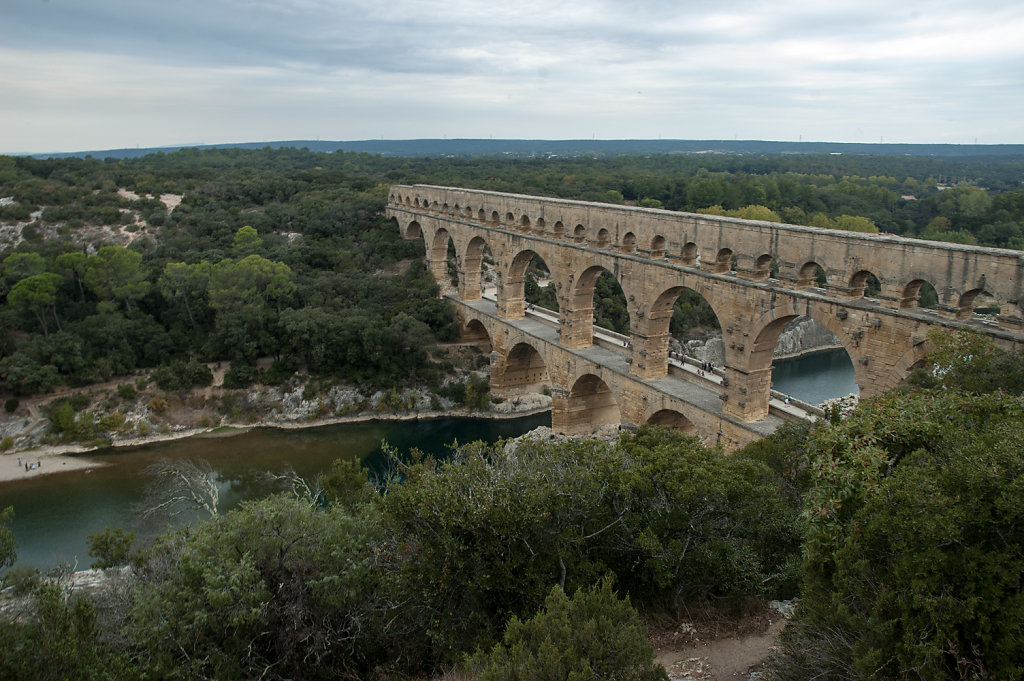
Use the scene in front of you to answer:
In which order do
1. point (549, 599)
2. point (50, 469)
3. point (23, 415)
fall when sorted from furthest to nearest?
1. point (23, 415)
2. point (50, 469)
3. point (549, 599)

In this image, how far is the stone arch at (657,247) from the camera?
19686mm

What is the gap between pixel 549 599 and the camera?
7.01 m

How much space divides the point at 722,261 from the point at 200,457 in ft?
63.6

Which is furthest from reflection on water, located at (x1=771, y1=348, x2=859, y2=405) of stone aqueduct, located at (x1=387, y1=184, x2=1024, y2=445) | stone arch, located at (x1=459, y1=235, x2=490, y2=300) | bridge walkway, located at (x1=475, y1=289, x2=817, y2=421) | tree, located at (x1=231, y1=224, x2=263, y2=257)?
tree, located at (x1=231, y1=224, x2=263, y2=257)

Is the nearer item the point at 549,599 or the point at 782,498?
the point at 549,599

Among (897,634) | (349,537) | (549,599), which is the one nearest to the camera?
(897,634)

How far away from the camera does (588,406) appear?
956 inches

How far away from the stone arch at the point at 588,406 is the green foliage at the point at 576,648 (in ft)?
54.2

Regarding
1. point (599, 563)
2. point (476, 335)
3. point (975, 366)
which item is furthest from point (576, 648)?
point (476, 335)

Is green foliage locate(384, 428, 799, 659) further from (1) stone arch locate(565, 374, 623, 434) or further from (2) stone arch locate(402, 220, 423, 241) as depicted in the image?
(2) stone arch locate(402, 220, 423, 241)

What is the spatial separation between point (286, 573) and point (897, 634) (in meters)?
6.90

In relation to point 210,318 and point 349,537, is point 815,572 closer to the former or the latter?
point 349,537

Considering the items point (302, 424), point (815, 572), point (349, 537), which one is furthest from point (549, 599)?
point (302, 424)

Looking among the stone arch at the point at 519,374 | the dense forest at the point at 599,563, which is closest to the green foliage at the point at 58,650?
the dense forest at the point at 599,563
